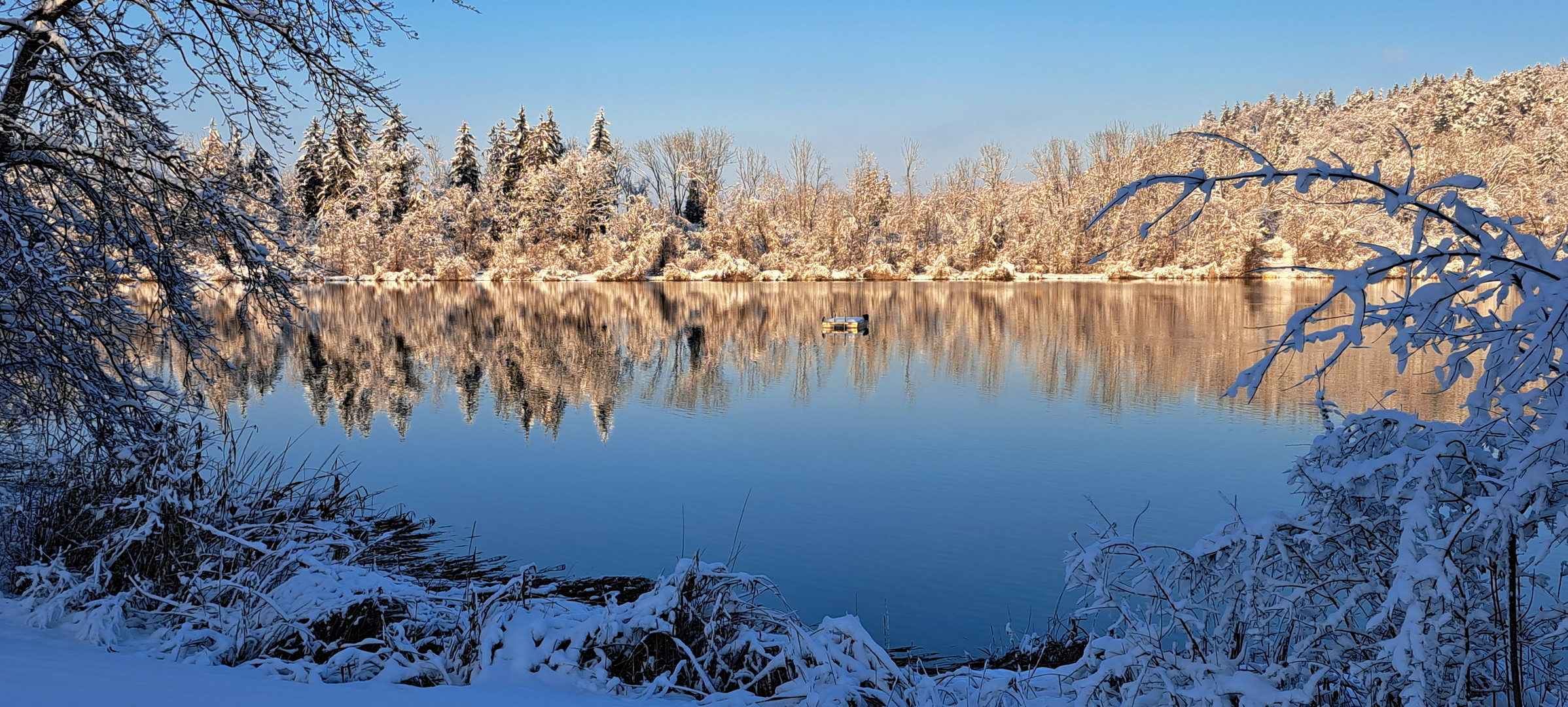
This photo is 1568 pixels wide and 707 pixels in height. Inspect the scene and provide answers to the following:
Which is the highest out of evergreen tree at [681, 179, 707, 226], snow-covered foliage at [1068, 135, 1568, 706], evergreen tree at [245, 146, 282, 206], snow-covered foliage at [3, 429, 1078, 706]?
evergreen tree at [681, 179, 707, 226]

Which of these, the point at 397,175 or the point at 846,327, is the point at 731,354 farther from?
the point at 397,175

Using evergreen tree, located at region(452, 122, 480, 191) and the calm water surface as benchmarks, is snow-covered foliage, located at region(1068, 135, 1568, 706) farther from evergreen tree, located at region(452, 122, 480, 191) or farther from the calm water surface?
evergreen tree, located at region(452, 122, 480, 191)

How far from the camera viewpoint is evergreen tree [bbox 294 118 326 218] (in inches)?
2307

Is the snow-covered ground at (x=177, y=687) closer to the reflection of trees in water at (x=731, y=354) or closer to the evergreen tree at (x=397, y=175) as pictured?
the reflection of trees in water at (x=731, y=354)

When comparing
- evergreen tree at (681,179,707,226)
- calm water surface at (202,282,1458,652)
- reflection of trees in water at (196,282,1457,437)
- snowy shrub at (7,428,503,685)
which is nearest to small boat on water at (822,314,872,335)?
reflection of trees in water at (196,282,1457,437)

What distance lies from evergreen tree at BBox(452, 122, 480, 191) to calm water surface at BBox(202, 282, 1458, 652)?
37315 millimetres

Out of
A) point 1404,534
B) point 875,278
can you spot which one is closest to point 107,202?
point 1404,534

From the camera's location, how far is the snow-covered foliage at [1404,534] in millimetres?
2592

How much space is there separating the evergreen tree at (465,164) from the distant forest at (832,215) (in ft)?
0.54

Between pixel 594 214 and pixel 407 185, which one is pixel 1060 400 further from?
pixel 407 185

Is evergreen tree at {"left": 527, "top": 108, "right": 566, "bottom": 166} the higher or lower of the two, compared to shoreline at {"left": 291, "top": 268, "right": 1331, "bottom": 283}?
higher

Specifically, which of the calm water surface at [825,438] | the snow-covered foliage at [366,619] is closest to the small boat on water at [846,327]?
the calm water surface at [825,438]

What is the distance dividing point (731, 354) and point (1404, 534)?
20.1m

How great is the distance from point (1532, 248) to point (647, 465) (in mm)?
10023
